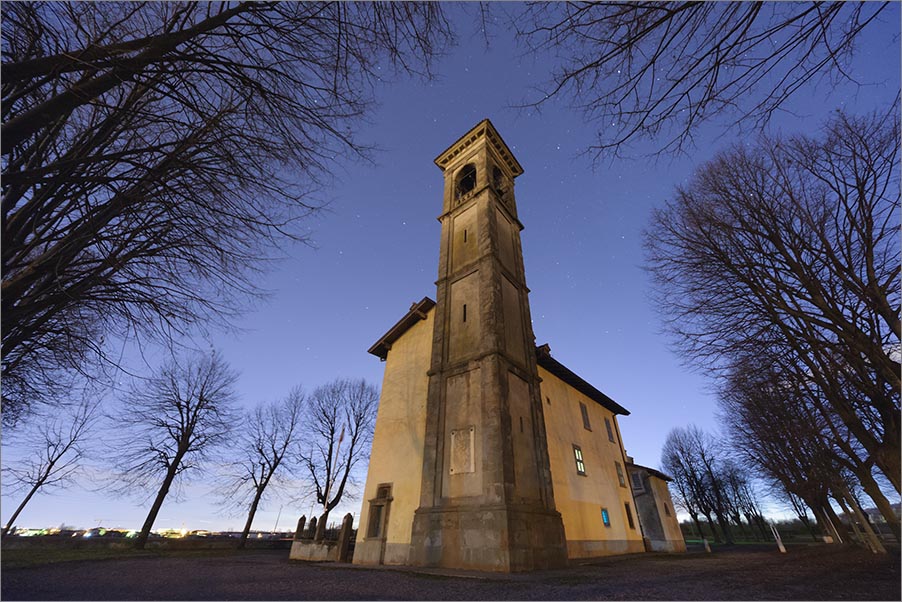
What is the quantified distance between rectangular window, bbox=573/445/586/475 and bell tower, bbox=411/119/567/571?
5.77 metres

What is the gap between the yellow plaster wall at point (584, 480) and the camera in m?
14.4

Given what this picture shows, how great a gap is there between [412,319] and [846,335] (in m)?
14.4

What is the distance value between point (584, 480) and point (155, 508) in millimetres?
23614

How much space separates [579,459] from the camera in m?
17.1

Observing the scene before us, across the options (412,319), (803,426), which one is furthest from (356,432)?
(803,426)

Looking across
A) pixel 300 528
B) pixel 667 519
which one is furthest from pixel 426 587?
pixel 667 519

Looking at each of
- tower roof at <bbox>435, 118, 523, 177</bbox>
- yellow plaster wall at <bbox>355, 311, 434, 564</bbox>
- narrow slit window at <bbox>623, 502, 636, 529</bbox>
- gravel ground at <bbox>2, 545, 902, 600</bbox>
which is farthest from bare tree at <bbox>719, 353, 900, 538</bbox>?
tower roof at <bbox>435, 118, 523, 177</bbox>

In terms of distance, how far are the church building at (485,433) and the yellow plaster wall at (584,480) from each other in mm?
95

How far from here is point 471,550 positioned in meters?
9.23

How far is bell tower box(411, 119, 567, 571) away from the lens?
947cm

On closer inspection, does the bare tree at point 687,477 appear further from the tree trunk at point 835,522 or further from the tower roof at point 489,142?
the tower roof at point 489,142

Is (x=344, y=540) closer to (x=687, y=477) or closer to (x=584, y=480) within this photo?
(x=584, y=480)

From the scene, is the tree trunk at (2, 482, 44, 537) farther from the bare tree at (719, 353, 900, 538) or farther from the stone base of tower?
the bare tree at (719, 353, 900, 538)

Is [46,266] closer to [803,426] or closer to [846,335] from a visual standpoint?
[846,335]
